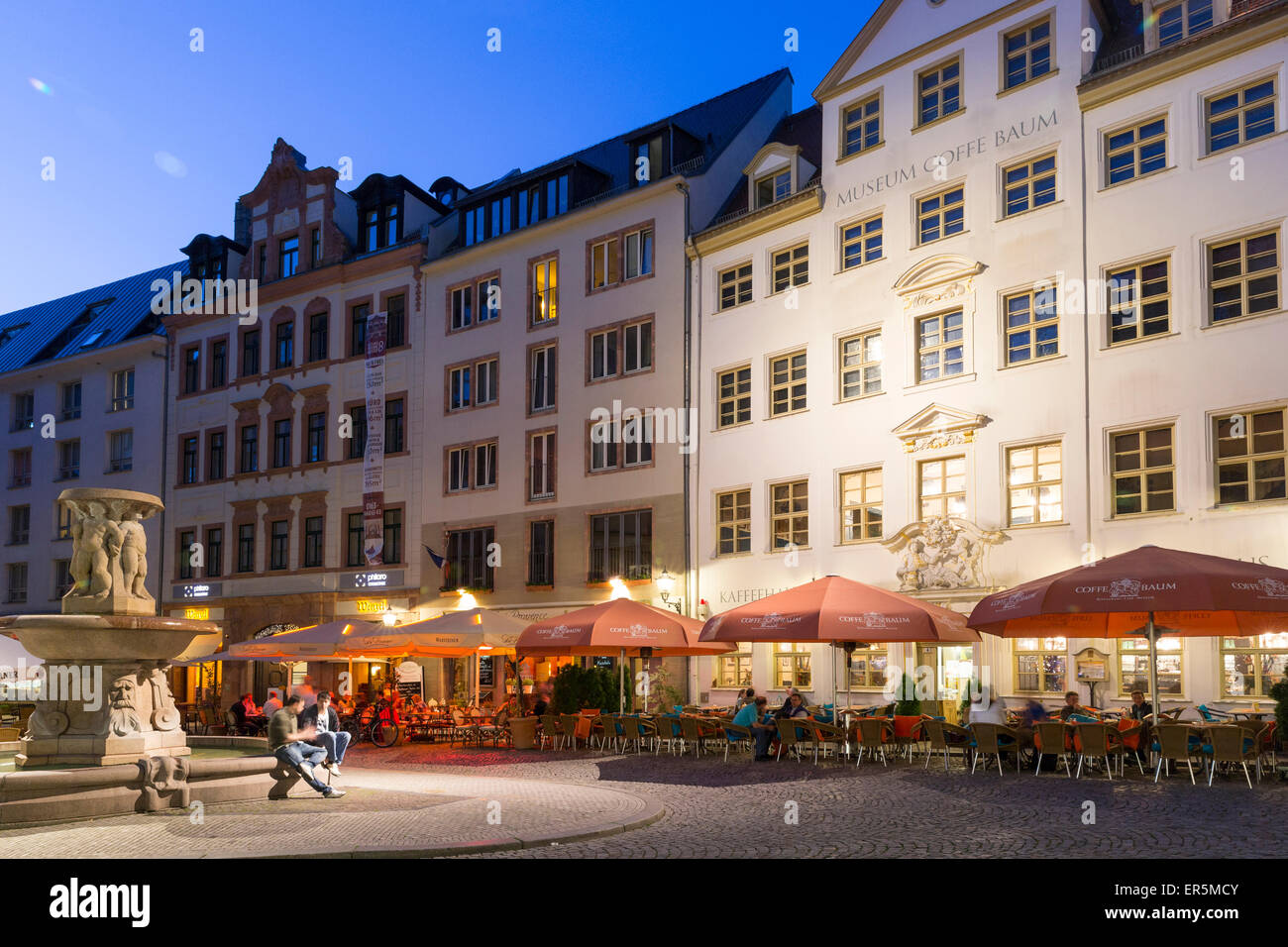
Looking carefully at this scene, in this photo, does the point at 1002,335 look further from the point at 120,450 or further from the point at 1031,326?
the point at 120,450

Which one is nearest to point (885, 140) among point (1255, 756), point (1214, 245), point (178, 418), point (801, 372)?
point (801, 372)

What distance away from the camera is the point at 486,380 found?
38.1 meters

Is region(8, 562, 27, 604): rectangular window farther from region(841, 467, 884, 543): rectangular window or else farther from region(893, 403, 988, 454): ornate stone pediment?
region(893, 403, 988, 454): ornate stone pediment

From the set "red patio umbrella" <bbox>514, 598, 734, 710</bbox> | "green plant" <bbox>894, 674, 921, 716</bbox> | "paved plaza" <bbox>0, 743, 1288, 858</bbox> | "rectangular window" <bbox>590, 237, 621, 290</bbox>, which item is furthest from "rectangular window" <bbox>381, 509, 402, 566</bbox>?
"paved plaza" <bbox>0, 743, 1288, 858</bbox>

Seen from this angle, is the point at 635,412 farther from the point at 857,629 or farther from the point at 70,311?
the point at 70,311

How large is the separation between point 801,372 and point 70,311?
3969 centimetres

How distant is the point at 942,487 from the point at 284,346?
85.8ft

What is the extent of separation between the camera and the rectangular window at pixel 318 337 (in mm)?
43062

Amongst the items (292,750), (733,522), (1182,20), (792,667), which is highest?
(1182,20)

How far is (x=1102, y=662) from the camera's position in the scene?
2361 cm

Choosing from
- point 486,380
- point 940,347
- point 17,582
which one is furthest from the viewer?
point 17,582

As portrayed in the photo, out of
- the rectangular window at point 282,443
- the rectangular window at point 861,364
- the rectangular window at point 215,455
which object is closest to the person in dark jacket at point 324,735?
the rectangular window at point 861,364

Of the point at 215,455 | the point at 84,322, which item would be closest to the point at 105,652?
the point at 215,455

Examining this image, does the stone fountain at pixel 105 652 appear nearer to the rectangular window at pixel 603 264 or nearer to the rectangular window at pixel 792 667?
the rectangular window at pixel 792 667
